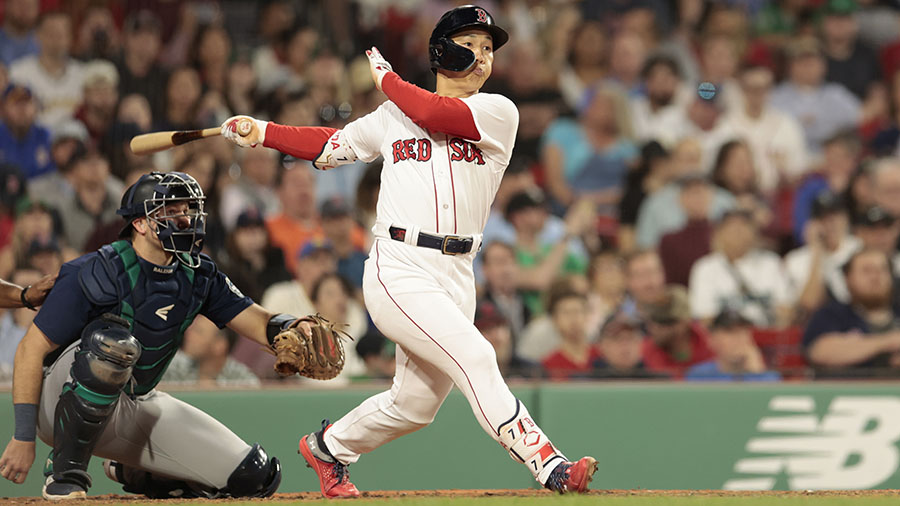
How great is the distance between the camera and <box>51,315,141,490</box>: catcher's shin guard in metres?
3.99

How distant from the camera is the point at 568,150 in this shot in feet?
28.4

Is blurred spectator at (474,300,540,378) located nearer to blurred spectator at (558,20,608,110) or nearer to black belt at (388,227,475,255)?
black belt at (388,227,475,255)

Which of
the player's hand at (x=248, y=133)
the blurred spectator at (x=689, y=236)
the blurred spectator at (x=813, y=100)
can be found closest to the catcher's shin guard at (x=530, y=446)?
the player's hand at (x=248, y=133)

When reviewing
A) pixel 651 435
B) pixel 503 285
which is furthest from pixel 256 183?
pixel 651 435

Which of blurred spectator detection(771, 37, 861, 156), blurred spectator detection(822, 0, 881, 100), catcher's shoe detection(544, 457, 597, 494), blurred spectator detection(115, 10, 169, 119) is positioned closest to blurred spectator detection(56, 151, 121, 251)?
blurred spectator detection(115, 10, 169, 119)

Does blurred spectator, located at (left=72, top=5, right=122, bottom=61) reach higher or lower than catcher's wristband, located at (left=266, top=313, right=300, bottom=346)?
higher

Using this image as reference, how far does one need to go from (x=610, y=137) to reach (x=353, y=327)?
9.79 ft

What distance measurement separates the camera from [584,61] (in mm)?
9219

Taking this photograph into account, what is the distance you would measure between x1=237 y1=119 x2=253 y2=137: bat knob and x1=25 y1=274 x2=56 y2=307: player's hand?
35.8 inches

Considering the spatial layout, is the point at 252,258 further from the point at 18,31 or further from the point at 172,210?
the point at 172,210

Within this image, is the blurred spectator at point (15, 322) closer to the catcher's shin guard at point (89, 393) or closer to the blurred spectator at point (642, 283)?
the catcher's shin guard at point (89, 393)

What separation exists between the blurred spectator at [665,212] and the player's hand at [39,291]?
467cm

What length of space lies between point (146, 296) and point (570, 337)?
10.2ft

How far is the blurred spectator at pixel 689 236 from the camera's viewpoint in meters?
7.86
